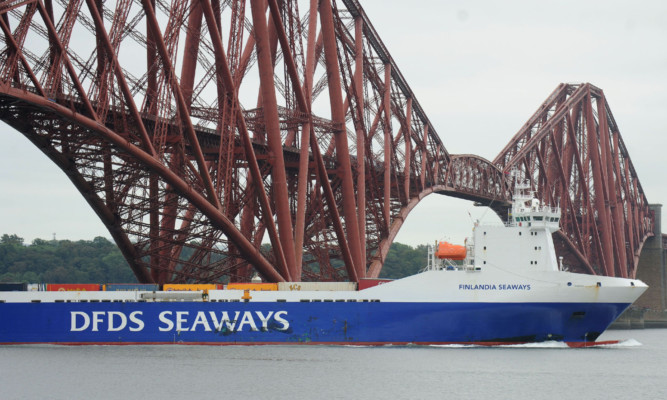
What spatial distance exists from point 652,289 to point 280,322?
12467cm

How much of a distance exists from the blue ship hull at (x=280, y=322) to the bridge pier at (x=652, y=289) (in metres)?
96.2

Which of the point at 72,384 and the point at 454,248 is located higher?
the point at 454,248

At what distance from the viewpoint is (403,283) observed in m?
55.1

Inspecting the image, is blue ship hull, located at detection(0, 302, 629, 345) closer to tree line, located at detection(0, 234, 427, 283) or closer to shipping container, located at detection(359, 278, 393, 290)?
shipping container, located at detection(359, 278, 393, 290)

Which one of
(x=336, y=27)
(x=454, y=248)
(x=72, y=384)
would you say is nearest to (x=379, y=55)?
(x=336, y=27)

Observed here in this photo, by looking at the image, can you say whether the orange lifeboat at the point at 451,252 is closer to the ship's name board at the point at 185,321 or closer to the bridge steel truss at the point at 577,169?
the ship's name board at the point at 185,321

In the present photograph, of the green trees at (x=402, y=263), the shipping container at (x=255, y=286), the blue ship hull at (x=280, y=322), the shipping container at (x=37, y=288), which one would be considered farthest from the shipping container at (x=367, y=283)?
the green trees at (x=402, y=263)

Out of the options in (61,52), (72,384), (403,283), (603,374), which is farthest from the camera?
(403,283)

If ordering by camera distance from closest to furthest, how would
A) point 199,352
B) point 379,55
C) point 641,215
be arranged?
point 199,352, point 379,55, point 641,215

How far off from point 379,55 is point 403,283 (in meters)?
34.2

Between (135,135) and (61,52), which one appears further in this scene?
(135,135)

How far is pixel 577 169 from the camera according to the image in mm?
130375

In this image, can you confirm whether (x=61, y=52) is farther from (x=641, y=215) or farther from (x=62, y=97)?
(x=641, y=215)

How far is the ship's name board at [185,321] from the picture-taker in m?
55.1
